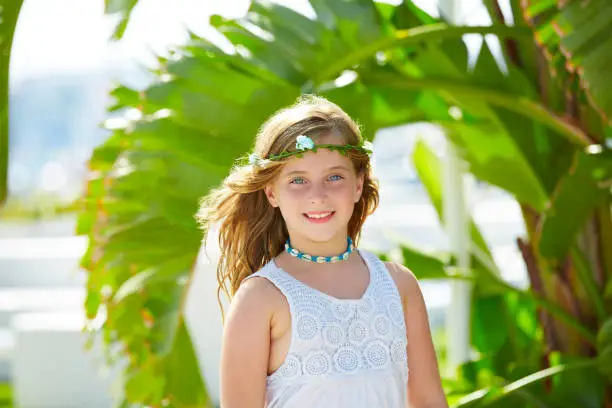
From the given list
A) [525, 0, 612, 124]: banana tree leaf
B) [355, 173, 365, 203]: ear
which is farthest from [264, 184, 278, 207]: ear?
[525, 0, 612, 124]: banana tree leaf

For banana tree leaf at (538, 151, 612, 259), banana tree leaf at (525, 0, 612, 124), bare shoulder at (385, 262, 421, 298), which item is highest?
banana tree leaf at (525, 0, 612, 124)

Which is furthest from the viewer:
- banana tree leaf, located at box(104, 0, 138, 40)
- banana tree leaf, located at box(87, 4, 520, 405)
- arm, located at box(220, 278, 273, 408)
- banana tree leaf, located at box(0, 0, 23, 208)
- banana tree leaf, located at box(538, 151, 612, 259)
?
banana tree leaf, located at box(538, 151, 612, 259)

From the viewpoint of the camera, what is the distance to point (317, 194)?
1.44 metres

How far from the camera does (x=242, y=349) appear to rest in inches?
54.2

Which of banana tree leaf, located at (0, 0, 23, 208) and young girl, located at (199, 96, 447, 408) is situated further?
young girl, located at (199, 96, 447, 408)

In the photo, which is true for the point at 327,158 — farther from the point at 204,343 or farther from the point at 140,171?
the point at 204,343

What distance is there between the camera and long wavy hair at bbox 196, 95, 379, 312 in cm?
150

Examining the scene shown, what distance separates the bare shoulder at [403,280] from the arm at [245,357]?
23 centimetres

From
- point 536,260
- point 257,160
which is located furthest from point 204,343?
point 257,160

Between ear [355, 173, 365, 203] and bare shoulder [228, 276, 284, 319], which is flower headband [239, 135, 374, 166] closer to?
ear [355, 173, 365, 203]

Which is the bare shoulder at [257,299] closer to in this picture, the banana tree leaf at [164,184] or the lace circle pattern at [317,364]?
the lace circle pattern at [317,364]

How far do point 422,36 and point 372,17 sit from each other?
17 cm

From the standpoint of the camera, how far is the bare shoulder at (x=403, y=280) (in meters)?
1.53

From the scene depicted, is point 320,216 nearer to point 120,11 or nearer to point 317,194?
point 317,194
